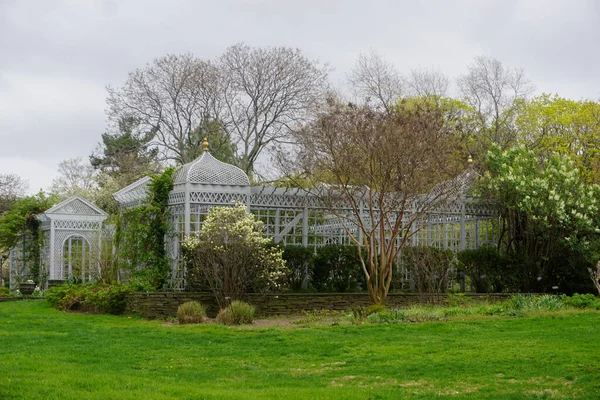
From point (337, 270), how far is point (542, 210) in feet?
16.5

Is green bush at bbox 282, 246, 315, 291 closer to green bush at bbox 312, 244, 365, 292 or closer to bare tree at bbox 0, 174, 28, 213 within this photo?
green bush at bbox 312, 244, 365, 292

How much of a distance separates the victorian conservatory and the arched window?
0.09 ft

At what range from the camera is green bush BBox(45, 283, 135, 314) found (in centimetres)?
1605

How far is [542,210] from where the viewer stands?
61.3 ft

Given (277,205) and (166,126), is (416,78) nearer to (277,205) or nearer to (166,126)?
(166,126)

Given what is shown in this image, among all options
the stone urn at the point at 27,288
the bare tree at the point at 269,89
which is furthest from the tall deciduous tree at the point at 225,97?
the stone urn at the point at 27,288

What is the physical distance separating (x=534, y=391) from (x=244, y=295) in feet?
28.4

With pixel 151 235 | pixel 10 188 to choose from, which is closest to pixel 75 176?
pixel 10 188

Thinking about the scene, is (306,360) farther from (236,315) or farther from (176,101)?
(176,101)

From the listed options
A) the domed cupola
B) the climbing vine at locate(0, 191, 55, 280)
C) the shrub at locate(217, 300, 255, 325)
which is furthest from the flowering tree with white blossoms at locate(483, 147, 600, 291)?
the climbing vine at locate(0, 191, 55, 280)

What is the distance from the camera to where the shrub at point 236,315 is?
14.0 m

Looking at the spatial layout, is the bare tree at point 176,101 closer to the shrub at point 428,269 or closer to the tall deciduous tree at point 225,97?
the tall deciduous tree at point 225,97

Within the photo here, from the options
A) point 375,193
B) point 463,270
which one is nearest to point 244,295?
point 375,193

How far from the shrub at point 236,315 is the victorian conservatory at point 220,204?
2.49m
